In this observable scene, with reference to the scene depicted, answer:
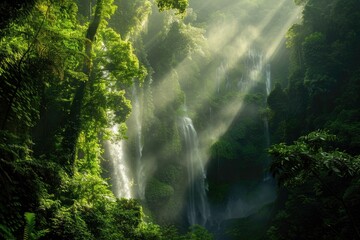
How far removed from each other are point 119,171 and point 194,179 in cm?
1270

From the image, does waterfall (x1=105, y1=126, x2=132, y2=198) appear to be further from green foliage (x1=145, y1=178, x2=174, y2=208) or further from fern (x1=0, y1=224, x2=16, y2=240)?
fern (x1=0, y1=224, x2=16, y2=240)

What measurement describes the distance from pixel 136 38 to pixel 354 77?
52.6 ft

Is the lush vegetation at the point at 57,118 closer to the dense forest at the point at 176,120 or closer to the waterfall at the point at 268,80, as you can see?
the dense forest at the point at 176,120

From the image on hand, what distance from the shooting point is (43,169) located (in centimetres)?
812

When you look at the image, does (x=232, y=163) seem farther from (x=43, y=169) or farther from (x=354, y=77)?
(x=43, y=169)

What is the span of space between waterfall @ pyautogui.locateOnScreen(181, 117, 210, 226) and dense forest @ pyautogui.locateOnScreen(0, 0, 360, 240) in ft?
0.53

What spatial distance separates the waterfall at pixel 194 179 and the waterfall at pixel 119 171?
408 inches

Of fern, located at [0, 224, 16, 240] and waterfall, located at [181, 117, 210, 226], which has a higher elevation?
waterfall, located at [181, 117, 210, 226]

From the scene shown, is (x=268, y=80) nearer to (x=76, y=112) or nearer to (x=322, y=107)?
(x=322, y=107)

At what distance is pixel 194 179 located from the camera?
32.9m

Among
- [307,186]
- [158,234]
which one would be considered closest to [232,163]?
[307,186]

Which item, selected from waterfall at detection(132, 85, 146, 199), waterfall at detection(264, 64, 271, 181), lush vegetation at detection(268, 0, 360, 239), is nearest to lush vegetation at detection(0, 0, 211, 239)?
waterfall at detection(132, 85, 146, 199)

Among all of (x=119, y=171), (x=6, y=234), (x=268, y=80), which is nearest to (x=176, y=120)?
(x=119, y=171)

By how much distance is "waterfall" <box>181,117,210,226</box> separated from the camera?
32.0 meters
